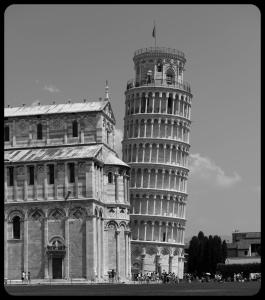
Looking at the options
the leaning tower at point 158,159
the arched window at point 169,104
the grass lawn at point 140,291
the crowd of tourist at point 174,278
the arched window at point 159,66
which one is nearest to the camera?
the grass lawn at point 140,291

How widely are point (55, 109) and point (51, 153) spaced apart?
22.0 feet

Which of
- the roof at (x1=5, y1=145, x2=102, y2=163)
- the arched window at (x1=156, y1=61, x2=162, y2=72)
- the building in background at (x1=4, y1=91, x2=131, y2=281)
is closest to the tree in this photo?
the arched window at (x1=156, y1=61, x2=162, y2=72)

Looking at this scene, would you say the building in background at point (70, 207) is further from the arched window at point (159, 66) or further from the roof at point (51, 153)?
the arched window at point (159, 66)

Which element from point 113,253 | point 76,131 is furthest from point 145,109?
point 113,253

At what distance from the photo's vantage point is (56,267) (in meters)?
72.7

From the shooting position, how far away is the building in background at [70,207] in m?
72.2

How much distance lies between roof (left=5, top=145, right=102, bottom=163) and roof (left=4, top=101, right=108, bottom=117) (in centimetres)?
432

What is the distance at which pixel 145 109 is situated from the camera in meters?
108

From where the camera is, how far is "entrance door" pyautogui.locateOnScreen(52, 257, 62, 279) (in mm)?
72250

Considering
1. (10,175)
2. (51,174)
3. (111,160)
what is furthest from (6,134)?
(111,160)

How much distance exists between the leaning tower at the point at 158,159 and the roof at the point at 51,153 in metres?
27.9

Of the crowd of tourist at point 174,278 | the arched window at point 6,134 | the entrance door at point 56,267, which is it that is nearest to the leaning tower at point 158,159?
the crowd of tourist at point 174,278
